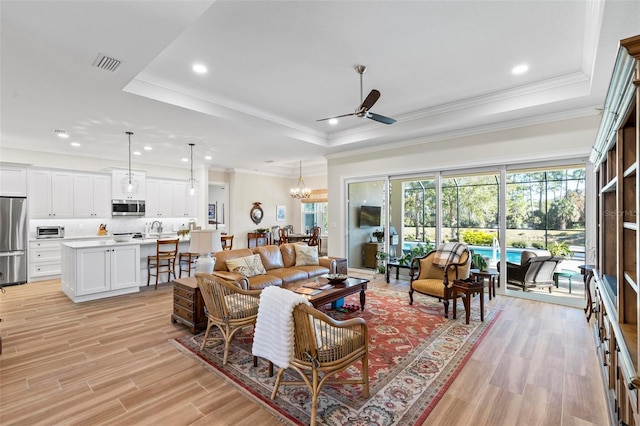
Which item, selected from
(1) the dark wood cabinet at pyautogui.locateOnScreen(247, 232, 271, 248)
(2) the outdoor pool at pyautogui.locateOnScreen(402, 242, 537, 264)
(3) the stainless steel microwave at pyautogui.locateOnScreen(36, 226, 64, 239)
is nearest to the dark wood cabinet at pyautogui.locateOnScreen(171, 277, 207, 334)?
(2) the outdoor pool at pyautogui.locateOnScreen(402, 242, 537, 264)

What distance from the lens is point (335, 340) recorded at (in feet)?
7.23

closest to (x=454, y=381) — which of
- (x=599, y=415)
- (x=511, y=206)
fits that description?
(x=599, y=415)

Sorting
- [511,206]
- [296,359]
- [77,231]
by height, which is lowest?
[296,359]

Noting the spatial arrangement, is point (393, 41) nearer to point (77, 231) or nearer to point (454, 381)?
point (454, 381)

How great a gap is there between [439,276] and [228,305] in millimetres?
3311

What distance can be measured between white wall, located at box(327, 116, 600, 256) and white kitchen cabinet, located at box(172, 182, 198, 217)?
4.45 m

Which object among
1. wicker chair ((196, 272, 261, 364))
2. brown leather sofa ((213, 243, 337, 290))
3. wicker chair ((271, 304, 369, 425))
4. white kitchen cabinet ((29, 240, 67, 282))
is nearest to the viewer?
wicker chair ((271, 304, 369, 425))

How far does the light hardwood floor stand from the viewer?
2.18m

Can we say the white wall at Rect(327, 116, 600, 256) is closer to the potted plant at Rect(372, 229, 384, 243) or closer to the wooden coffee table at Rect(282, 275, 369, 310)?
the potted plant at Rect(372, 229, 384, 243)

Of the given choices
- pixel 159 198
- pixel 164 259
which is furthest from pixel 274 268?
pixel 159 198

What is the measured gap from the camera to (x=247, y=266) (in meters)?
4.62

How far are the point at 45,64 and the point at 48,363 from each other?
9.84ft

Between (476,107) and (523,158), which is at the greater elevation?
(476,107)

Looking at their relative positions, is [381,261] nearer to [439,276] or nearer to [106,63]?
[439,276]
